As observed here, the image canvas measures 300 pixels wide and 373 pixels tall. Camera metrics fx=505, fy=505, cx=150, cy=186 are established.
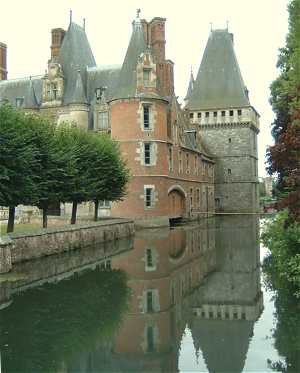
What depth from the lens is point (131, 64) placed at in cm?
3778

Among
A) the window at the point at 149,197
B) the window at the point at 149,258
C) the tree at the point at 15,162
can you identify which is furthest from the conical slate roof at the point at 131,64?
the window at the point at 149,258

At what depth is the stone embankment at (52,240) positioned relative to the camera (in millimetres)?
17086

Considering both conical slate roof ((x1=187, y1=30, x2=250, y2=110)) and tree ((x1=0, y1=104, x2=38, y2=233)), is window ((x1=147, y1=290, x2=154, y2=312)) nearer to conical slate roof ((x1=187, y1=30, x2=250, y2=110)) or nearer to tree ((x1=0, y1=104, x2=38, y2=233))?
tree ((x1=0, y1=104, x2=38, y2=233))

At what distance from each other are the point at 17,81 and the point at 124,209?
820 inches

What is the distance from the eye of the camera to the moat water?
8156 millimetres

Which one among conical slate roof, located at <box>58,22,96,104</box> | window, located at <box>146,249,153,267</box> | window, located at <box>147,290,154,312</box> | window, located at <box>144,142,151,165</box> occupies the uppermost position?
conical slate roof, located at <box>58,22,96,104</box>

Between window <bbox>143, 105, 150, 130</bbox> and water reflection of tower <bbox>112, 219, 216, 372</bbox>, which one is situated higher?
window <bbox>143, 105, 150, 130</bbox>

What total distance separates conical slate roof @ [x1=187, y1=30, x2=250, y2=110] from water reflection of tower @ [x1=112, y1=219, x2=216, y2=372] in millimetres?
31512

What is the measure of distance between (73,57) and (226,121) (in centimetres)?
1858

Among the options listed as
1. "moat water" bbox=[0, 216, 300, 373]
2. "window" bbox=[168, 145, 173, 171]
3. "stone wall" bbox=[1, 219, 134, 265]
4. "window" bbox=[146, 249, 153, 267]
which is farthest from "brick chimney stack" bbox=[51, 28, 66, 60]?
"moat water" bbox=[0, 216, 300, 373]

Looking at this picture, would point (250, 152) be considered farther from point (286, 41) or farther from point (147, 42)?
point (286, 41)

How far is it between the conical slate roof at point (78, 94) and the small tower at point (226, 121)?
15312 millimetres

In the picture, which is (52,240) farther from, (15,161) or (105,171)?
(105,171)

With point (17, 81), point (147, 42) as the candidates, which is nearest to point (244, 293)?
point (147, 42)
